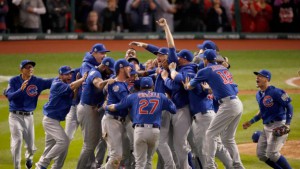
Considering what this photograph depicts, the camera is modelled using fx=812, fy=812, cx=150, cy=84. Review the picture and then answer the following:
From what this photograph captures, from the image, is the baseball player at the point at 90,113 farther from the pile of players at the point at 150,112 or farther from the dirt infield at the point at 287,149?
the dirt infield at the point at 287,149

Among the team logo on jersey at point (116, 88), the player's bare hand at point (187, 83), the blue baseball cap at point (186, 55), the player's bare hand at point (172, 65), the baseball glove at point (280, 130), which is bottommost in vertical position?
the baseball glove at point (280, 130)

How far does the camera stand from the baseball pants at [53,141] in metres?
12.4

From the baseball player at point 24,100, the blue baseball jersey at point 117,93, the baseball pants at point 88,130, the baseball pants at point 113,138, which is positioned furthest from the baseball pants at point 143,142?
the baseball player at point 24,100

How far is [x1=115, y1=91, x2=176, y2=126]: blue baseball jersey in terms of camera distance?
453 inches

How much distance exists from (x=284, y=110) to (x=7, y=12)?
41.8 ft

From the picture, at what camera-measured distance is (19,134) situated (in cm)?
1308

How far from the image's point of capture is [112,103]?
1193 centimetres

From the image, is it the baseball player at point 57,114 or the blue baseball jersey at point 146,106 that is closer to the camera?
the blue baseball jersey at point 146,106

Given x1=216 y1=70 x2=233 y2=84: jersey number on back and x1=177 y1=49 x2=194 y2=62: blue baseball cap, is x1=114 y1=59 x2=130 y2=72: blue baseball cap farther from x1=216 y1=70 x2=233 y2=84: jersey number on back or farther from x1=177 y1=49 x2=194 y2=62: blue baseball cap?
x1=216 y1=70 x2=233 y2=84: jersey number on back

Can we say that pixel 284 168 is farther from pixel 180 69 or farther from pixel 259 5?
pixel 259 5

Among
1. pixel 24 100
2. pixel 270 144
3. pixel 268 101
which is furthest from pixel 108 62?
pixel 270 144

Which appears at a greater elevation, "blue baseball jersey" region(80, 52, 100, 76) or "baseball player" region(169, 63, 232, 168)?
"blue baseball jersey" region(80, 52, 100, 76)

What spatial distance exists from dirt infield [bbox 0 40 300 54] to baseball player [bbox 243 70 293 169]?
11.5 m

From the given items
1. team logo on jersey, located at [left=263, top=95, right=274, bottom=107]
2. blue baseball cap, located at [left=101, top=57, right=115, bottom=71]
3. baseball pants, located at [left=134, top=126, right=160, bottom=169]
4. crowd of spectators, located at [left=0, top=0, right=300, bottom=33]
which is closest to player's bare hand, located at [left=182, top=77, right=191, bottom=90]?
baseball pants, located at [left=134, top=126, right=160, bottom=169]
